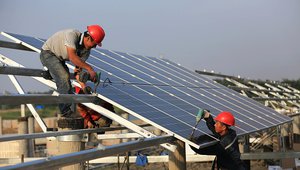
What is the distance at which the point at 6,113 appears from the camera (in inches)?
2108

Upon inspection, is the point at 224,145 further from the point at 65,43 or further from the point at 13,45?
the point at 13,45

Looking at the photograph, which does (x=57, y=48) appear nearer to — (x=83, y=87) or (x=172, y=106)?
(x=83, y=87)

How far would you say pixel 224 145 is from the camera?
7816 mm

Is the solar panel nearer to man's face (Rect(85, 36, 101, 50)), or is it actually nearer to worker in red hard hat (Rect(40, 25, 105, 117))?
worker in red hard hat (Rect(40, 25, 105, 117))

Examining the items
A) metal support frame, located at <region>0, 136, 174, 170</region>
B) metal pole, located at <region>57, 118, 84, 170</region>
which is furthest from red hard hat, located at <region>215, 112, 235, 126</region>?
metal pole, located at <region>57, 118, 84, 170</region>

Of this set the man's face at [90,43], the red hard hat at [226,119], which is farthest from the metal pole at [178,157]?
the man's face at [90,43]

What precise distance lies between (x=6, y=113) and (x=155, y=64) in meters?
43.6

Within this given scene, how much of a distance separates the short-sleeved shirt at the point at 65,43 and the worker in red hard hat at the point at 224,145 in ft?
7.24

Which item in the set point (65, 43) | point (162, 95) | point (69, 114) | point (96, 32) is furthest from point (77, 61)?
point (162, 95)

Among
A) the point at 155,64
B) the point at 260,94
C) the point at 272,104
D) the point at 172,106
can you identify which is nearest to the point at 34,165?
the point at 172,106

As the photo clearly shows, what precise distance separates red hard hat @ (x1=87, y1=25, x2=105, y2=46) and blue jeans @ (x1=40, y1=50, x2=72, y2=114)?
704mm

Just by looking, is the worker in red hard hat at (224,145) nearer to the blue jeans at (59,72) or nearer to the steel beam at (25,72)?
the blue jeans at (59,72)

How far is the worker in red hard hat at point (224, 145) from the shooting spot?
7770 mm

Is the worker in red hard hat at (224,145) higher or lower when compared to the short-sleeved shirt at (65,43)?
lower
